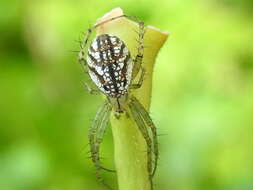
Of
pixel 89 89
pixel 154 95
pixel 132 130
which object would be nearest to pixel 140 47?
pixel 132 130

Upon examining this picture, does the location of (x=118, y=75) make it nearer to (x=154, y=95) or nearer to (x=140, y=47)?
(x=140, y=47)

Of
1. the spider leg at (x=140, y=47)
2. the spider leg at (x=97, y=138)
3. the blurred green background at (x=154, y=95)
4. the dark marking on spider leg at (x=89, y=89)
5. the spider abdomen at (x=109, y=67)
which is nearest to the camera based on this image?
the spider leg at (x=140, y=47)

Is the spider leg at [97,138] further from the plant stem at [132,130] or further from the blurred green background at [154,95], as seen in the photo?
the blurred green background at [154,95]

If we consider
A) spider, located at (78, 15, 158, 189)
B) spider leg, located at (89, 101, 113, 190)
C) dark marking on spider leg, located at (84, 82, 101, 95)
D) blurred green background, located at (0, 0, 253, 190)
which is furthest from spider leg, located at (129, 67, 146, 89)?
blurred green background, located at (0, 0, 253, 190)

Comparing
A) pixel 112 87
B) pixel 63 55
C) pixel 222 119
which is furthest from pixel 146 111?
pixel 63 55

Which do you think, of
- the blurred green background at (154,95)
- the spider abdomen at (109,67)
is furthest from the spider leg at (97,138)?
the blurred green background at (154,95)

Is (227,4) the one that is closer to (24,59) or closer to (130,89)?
(24,59)

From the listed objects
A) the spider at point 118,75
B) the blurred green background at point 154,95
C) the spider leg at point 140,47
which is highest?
the spider leg at point 140,47
